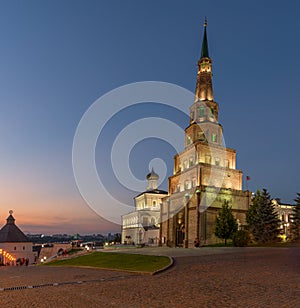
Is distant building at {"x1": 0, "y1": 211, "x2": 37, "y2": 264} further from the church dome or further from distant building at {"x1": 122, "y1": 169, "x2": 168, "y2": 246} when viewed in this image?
the church dome

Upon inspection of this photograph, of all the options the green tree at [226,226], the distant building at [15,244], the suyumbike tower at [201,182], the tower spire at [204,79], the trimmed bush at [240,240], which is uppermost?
the tower spire at [204,79]

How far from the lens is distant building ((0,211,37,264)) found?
216ft

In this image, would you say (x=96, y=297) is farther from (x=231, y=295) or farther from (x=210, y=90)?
(x=210, y=90)

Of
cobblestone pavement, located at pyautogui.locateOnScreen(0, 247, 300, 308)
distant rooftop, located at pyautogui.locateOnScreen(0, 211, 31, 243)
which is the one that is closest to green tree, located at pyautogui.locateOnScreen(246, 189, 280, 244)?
cobblestone pavement, located at pyautogui.locateOnScreen(0, 247, 300, 308)

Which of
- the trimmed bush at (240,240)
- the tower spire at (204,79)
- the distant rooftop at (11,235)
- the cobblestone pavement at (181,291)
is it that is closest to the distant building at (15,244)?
the distant rooftop at (11,235)

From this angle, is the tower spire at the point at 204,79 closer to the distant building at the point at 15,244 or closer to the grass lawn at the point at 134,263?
Result: the grass lawn at the point at 134,263

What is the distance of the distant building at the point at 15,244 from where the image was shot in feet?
216

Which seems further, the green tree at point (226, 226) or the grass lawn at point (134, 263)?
the green tree at point (226, 226)

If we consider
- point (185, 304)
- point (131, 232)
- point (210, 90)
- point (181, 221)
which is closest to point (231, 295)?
point (185, 304)

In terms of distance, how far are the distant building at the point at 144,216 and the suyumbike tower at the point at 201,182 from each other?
19.6 meters

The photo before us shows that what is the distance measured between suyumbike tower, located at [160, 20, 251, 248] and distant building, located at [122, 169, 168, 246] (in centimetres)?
1957

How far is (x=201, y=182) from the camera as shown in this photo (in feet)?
182

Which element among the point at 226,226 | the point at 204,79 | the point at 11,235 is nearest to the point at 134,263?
the point at 226,226

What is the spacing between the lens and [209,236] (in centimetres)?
5203
